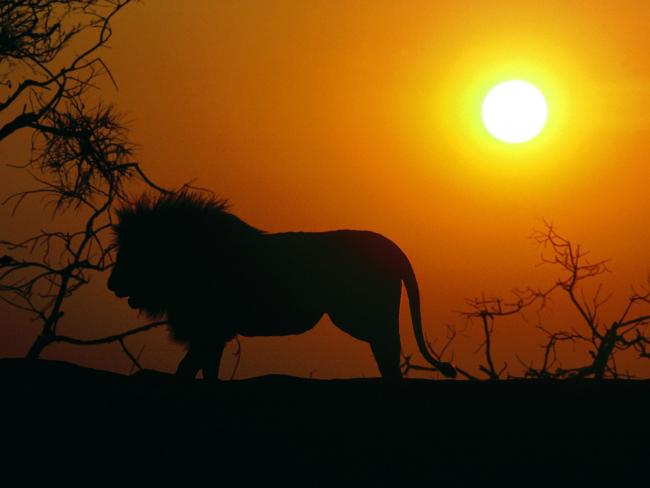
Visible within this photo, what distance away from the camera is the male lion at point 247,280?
7070 millimetres

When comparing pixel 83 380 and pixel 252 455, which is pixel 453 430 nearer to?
pixel 252 455

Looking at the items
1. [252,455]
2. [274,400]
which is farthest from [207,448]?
[274,400]

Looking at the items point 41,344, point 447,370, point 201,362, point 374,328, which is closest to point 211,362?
point 201,362

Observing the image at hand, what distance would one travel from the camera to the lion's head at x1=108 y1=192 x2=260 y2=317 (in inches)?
281

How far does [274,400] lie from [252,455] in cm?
67

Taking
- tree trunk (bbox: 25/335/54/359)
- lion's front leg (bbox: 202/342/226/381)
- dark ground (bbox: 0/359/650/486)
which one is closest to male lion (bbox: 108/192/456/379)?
lion's front leg (bbox: 202/342/226/381)

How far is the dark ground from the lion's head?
2.22 meters

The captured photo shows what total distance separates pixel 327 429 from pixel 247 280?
3.10m

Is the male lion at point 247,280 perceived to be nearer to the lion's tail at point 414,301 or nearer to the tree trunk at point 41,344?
the lion's tail at point 414,301

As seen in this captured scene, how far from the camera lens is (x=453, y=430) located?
4.18 m

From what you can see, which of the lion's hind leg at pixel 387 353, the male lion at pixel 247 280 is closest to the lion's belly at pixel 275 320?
the male lion at pixel 247 280

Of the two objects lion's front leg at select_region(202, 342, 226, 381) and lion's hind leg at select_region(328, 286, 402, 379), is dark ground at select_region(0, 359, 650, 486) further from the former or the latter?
lion's hind leg at select_region(328, 286, 402, 379)

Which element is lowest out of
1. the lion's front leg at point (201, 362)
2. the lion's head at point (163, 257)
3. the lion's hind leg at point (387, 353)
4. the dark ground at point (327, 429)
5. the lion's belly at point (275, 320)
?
the dark ground at point (327, 429)

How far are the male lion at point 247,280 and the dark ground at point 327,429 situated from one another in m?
2.18
